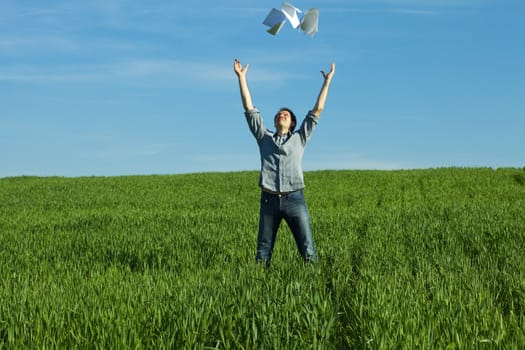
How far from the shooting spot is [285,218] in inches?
303

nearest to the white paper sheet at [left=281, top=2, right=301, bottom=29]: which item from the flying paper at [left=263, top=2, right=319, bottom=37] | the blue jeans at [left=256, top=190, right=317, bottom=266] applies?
the flying paper at [left=263, top=2, right=319, bottom=37]

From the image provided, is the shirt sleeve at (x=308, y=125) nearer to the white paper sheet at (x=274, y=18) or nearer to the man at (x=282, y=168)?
the man at (x=282, y=168)

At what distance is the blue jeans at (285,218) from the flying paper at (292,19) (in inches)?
81.6

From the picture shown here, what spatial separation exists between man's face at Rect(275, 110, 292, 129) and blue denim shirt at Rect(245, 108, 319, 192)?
0.13 metres

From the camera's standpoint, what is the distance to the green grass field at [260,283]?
4637mm

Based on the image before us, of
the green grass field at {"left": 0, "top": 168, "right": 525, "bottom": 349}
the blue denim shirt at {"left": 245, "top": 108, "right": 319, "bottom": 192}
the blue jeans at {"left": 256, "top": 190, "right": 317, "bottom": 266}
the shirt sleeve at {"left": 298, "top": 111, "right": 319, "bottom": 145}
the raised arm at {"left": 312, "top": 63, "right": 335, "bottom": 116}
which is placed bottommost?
the green grass field at {"left": 0, "top": 168, "right": 525, "bottom": 349}

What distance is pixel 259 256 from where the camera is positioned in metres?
7.85

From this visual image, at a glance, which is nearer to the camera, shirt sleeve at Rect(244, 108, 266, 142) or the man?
the man

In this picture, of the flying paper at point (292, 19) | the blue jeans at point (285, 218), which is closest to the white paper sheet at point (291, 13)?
the flying paper at point (292, 19)

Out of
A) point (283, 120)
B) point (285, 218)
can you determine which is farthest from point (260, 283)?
point (283, 120)

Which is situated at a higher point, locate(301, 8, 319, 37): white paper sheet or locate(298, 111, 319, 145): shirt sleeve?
locate(301, 8, 319, 37): white paper sheet

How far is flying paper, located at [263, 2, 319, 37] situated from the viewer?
732 cm

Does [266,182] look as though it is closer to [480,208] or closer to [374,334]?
[374,334]

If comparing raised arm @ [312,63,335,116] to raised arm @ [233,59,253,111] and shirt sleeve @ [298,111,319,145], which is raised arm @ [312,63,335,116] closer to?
shirt sleeve @ [298,111,319,145]
